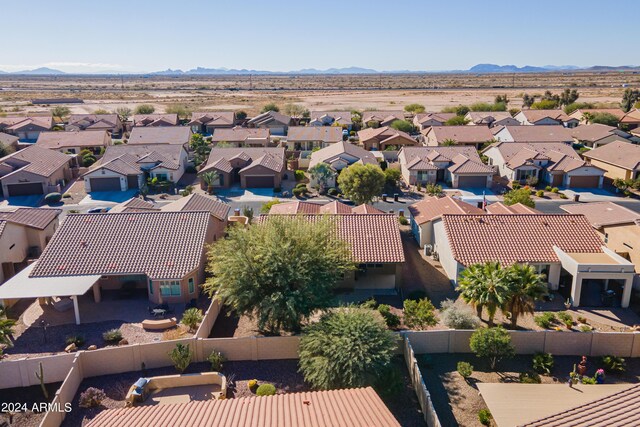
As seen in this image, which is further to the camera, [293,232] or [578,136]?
[578,136]

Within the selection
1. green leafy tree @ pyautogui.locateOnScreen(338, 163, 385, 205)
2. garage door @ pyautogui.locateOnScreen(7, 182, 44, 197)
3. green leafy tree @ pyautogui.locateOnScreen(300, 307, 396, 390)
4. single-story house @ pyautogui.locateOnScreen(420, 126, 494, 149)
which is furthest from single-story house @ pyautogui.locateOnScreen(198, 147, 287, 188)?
green leafy tree @ pyautogui.locateOnScreen(300, 307, 396, 390)

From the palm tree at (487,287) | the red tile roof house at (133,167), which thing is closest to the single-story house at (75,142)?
the red tile roof house at (133,167)

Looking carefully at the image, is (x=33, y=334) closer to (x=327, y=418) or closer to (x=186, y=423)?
(x=186, y=423)

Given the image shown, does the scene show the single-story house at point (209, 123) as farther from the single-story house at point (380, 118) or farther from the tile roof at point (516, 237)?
the tile roof at point (516, 237)

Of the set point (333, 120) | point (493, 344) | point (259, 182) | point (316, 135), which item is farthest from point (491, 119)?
point (493, 344)

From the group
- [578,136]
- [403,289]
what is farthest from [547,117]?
[403,289]

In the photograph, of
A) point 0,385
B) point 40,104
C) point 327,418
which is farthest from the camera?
point 40,104

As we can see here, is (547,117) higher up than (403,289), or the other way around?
(547,117)
